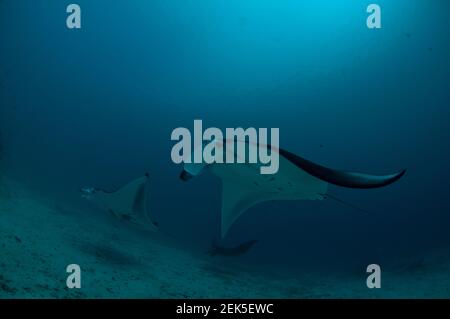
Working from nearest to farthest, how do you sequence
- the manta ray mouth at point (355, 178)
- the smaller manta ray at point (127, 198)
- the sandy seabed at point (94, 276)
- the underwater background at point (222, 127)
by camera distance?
the manta ray mouth at point (355, 178)
the sandy seabed at point (94, 276)
the smaller manta ray at point (127, 198)
the underwater background at point (222, 127)

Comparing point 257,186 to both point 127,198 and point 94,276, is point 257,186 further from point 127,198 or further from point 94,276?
point 94,276

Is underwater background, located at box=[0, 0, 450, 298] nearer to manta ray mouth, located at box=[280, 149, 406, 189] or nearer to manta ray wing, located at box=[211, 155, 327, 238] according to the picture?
manta ray wing, located at box=[211, 155, 327, 238]

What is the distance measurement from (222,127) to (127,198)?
2394 cm

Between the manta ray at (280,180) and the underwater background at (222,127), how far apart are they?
5.93 ft

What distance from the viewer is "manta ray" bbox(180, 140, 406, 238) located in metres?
2.87

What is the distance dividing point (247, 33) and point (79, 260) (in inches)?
625

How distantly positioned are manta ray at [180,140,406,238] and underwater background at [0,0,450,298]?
1806mm

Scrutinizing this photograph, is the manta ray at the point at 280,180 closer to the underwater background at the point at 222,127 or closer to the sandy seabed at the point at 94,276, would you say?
the sandy seabed at the point at 94,276

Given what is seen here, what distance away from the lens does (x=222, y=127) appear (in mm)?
29469

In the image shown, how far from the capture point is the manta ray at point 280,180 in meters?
2.87

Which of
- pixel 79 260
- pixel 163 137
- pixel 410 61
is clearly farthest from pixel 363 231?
pixel 79 260

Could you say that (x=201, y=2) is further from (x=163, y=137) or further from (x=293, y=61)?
(x=163, y=137)

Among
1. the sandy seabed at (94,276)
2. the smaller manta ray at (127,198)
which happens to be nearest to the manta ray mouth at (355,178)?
the sandy seabed at (94,276)
